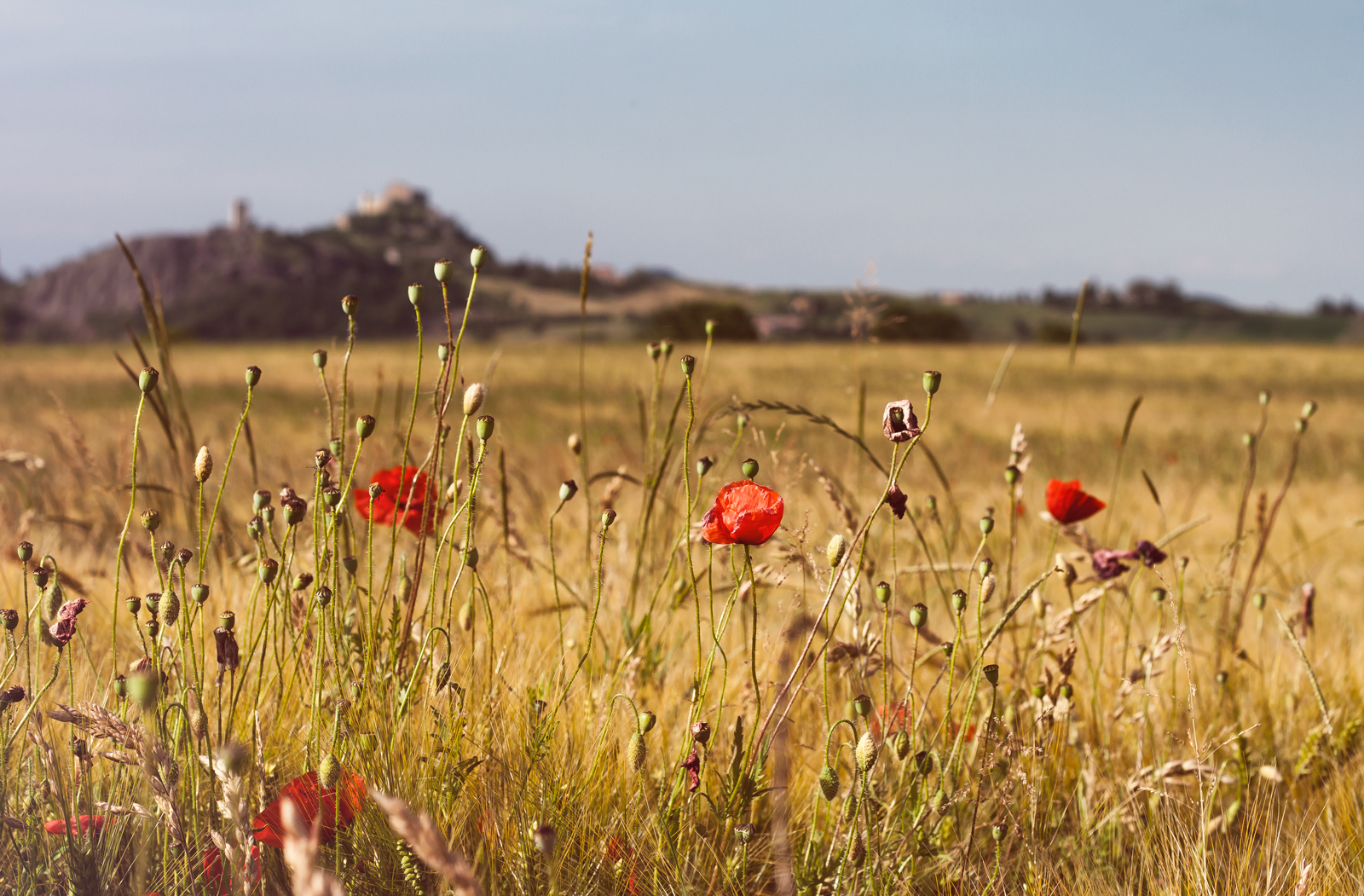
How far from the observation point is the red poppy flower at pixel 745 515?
3.27 feet

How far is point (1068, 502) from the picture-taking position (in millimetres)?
1486

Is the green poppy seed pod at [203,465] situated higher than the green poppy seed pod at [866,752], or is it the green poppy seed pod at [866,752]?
the green poppy seed pod at [203,465]

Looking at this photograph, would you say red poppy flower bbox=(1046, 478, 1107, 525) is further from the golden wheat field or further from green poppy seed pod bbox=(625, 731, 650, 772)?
green poppy seed pod bbox=(625, 731, 650, 772)

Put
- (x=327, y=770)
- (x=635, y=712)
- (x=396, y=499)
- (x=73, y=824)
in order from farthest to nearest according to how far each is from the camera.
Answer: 1. (x=396, y=499)
2. (x=635, y=712)
3. (x=73, y=824)
4. (x=327, y=770)

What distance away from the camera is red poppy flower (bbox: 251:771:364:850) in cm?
101

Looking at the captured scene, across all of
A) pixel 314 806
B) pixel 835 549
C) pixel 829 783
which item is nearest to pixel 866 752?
pixel 829 783

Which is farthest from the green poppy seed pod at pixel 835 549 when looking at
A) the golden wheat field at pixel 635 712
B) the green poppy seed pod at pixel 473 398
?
the green poppy seed pod at pixel 473 398

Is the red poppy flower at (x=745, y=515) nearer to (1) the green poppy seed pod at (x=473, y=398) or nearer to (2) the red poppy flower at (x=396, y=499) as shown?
(1) the green poppy seed pod at (x=473, y=398)

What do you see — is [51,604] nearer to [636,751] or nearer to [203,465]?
[203,465]

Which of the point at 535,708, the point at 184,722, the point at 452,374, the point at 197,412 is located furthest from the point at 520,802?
the point at 197,412

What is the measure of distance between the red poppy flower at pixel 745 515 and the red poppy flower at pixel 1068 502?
66 cm

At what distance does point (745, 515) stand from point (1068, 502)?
2.41 feet

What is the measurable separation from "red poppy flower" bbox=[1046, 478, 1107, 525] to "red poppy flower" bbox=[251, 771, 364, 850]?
3.55 feet

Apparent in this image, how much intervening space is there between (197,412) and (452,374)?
30.2ft
